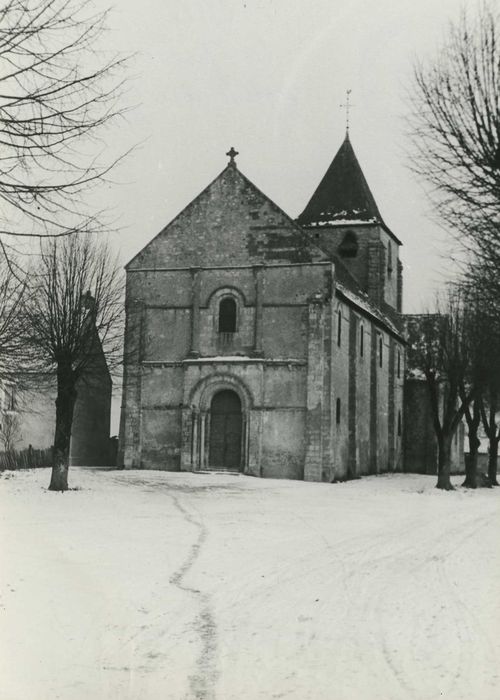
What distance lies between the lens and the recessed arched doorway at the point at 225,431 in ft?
99.7

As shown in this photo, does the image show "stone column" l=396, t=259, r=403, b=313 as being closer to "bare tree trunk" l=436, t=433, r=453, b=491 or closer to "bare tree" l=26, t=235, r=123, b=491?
"bare tree trunk" l=436, t=433, r=453, b=491

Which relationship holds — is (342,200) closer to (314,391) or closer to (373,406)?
(373,406)

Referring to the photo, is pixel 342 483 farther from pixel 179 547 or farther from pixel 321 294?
pixel 179 547

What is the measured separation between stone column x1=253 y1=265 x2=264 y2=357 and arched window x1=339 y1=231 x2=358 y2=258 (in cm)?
1240

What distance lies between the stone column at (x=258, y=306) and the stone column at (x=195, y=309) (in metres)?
2.18

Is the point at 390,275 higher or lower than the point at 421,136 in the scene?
higher

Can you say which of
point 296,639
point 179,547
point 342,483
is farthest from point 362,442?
point 296,639

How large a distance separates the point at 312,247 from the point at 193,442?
8.22 meters

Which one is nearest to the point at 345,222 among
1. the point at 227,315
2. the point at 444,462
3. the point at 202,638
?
the point at 227,315

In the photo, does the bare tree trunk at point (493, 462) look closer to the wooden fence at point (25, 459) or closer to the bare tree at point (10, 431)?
the wooden fence at point (25, 459)

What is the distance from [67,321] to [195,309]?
10472 mm

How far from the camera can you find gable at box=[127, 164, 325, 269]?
3083cm

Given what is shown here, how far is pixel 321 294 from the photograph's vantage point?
3008 centimetres

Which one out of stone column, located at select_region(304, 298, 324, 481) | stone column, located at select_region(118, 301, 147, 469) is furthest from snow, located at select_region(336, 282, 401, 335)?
stone column, located at select_region(118, 301, 147, 469)
